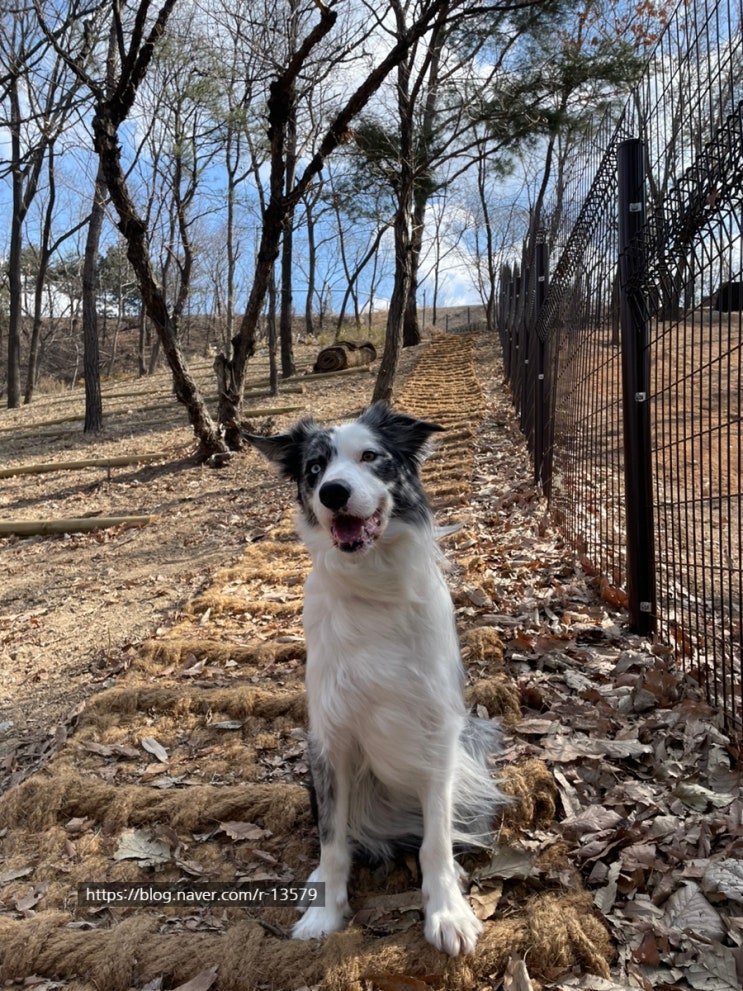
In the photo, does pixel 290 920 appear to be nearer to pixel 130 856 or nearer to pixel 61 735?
pixel 130 856

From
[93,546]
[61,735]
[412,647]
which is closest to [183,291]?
[93,546]

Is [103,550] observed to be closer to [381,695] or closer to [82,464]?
[82,464]

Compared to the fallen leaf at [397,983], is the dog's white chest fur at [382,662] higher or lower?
higher

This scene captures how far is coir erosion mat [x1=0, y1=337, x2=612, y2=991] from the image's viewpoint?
2.00 m

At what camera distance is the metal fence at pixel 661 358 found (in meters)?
2.46

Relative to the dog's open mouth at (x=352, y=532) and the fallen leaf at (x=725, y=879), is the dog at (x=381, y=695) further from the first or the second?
the fallen leaf at (x=725, y=879)

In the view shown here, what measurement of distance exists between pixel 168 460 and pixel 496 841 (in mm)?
8517

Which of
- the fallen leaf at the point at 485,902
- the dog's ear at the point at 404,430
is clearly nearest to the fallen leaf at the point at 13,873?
the fallen leaf at the point at 485,902

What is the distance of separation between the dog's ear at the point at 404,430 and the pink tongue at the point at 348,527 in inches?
19.0

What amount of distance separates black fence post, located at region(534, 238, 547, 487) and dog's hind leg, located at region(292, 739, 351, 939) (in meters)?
4.55

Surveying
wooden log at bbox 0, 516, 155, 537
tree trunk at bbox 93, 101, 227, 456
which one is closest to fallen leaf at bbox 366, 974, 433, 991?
wooden log at bbox 0, 516, 155, 537

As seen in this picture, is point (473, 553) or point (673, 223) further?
point (473, 553)

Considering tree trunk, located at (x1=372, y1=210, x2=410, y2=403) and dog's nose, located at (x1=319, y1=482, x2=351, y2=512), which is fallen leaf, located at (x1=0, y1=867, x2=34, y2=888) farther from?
tree trunk, located at (x1=372, y1=210, x2=410, y2=403)

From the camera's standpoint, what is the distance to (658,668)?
3123 mm
